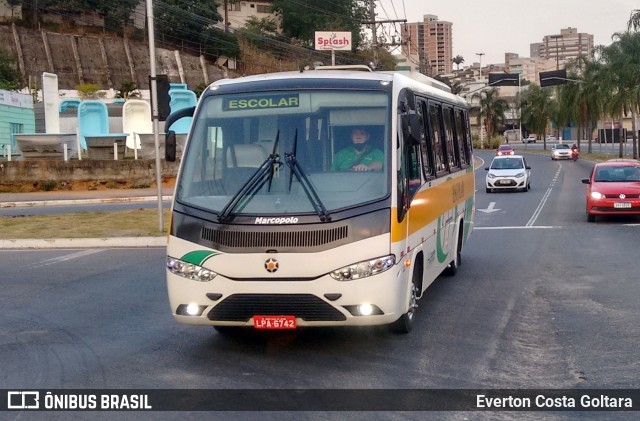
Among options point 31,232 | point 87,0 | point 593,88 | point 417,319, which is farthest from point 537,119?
point 417,319

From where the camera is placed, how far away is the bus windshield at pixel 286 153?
8.52 metres

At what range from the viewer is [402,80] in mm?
9664

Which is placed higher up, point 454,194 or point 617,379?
point 454,194

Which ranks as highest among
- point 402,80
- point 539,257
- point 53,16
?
point 53,16

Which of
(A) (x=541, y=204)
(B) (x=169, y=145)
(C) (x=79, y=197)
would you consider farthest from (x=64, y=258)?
(C) (x=79, y=197)

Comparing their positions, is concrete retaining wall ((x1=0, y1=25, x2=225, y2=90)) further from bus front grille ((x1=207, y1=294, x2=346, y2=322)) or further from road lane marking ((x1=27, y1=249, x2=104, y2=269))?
bus front grille ((x1=207, y1=294, x2=346, y2=322))

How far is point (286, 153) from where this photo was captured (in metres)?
8.79

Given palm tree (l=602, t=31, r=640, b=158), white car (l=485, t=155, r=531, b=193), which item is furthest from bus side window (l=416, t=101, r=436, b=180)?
palm tree (l=602, t=31, r=640, b=158)

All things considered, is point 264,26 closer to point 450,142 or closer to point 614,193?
point 614,193

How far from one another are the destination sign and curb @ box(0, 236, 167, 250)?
10.6 meters

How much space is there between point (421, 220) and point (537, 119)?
11511 cm

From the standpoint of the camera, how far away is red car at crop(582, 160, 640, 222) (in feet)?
75.3

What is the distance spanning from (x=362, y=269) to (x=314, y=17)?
299 feet

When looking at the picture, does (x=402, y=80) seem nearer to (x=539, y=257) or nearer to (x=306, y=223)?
(x=306, y=223)
